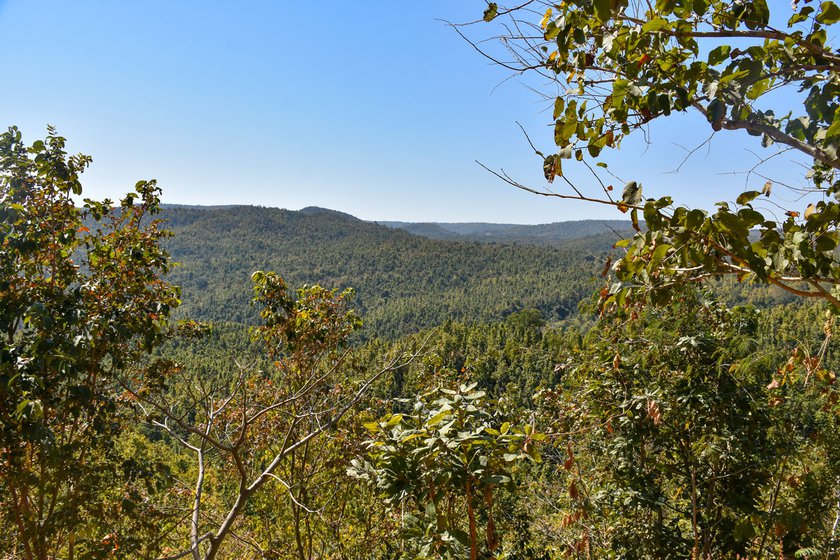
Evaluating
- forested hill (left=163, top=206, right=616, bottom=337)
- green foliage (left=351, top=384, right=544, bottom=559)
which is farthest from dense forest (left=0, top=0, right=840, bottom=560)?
forested hill (left=163, top=206, right=616, bottom=337)

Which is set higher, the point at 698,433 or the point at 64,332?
the point at 64,332

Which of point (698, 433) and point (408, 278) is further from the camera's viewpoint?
point (408, 278)

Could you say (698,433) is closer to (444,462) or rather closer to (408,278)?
(444,462)

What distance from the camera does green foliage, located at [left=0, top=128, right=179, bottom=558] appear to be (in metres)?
2.84

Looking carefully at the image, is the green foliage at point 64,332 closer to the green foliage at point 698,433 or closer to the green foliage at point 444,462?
the green foliage at point 444,462

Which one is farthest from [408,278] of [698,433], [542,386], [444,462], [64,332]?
[444,462]

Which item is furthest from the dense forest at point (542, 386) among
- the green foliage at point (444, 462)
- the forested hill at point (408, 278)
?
the forested hill at point (408, 278)

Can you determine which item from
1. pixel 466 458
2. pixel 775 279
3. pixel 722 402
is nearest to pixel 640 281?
pixel 775 279

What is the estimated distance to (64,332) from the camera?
9.86ft

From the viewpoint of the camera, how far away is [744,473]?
3322 millimetres

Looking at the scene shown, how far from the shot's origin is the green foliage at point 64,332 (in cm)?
284

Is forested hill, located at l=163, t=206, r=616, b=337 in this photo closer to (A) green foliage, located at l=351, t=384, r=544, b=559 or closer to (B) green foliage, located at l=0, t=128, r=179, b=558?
(B) green foliage, located at l=0, t=128, r=179, b=558

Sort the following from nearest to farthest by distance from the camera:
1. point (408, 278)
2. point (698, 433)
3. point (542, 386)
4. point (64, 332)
Answer: point (64, 332), point (698, 433), point (542, 386), point (408, 278)

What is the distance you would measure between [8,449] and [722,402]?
15.1ft
